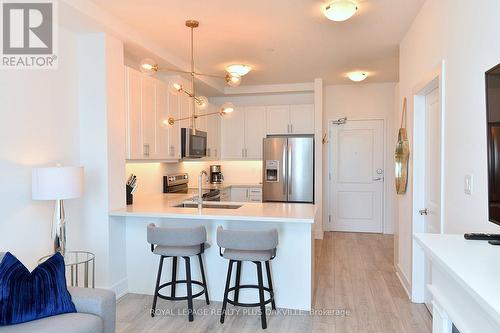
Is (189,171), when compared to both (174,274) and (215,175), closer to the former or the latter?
(215,175)

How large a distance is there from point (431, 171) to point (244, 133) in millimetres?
3748

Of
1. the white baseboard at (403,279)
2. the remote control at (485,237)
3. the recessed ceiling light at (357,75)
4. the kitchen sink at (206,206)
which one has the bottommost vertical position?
the white baseboard at (403,279)

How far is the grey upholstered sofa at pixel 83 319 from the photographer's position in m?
1.73

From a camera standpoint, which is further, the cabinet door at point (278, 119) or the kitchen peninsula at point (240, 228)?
the cabinet door at point (278, 119)

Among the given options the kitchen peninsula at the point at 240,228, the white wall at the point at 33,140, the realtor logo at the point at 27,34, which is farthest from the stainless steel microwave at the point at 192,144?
the realtor logo at the point at 27,34

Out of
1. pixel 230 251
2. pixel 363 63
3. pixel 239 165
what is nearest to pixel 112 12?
pixel 230 251

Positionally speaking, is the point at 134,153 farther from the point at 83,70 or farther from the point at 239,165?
the point at 239,165

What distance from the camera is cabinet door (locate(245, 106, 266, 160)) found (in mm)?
6141

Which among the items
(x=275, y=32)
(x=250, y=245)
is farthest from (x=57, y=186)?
(x=275, y=32)

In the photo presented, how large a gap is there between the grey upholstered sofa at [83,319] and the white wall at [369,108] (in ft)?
15.4

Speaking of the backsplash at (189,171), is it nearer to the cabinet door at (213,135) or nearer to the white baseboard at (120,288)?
the cabinet door at (213,135)

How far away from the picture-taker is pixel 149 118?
151 inches

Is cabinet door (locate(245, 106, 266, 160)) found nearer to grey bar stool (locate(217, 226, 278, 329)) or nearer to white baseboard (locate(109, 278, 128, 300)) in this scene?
white baseboard (locate(109, 278, 128, 300))

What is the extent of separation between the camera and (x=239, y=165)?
6.62 metres
